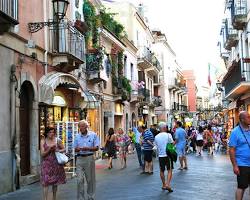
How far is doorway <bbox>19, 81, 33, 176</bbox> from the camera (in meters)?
14.6

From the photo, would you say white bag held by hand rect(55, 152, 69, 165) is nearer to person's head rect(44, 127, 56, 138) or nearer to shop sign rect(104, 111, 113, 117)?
Answer: person's head rect(44, 127, 56, 138)

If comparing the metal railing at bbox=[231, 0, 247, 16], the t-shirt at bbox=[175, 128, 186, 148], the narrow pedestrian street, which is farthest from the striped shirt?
the metal railing at bbox=[231, 0, 247, 16]

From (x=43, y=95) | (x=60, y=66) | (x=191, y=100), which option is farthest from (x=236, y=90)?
(x=191, y=100)

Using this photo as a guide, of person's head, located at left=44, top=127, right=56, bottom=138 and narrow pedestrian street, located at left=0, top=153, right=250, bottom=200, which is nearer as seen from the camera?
person's head, located at left=44, top=127, right=56, bottom=138

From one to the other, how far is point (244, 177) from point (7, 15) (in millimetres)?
6262

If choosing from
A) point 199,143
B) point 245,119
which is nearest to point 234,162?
point 245,119

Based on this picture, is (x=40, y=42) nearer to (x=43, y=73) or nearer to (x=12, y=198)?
(x=43, y=73)

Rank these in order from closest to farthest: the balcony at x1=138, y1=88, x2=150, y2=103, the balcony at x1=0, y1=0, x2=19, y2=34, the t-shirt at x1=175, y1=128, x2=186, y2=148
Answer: the balcony at x1=0, y1=0, x2=19, y2=34 → the t-shirt at x1=175, y1=128, x2=186, y2=148 → the balcony at x1=138, y1=88, x2=150, y2=103

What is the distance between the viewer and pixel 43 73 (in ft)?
53.0

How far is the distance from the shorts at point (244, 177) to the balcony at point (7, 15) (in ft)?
19.9

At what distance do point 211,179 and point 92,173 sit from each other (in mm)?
5229

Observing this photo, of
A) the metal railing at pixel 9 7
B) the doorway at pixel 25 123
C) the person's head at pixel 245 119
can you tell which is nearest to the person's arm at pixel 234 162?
the person's head at pixel 245 119

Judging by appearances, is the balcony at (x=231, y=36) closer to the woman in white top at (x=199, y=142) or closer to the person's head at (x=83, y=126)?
the woman in white top at (x=199, y=142)

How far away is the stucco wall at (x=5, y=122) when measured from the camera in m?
12.2
